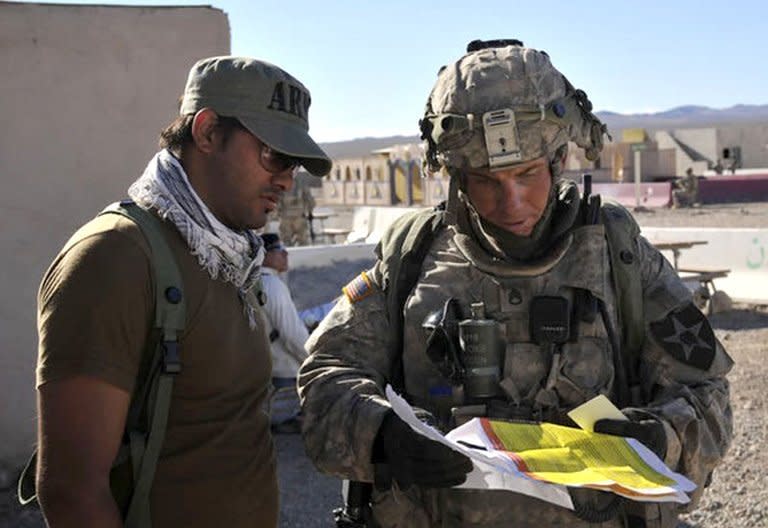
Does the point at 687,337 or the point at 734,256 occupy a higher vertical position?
the point at 687,337

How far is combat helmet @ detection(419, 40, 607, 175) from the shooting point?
7.61 feet

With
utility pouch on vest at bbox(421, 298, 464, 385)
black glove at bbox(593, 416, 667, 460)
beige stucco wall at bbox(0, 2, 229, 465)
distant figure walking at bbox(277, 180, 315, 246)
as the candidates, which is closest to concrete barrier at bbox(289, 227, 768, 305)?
beige stucco wall at bbox(0, 2, 229, 465)

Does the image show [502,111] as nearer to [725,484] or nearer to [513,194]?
[513,194]

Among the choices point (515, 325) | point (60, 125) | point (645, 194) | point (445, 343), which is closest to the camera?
point (445, 343)

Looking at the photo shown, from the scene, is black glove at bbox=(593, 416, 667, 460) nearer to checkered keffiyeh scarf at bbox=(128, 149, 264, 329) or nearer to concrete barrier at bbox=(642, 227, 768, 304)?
checkered keffiyeh scarf at bbox=(128, 149, 264, 329)

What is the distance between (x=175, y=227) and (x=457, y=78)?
2.91 feet

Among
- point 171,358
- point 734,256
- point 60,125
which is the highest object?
point 60,125

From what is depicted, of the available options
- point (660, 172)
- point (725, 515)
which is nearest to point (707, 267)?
point (725, 515)

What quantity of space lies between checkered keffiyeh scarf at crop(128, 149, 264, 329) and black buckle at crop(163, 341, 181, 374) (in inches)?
9.0

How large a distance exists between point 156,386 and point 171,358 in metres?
0.07

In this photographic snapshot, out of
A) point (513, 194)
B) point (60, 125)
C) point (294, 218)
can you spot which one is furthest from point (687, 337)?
point (294, 218)

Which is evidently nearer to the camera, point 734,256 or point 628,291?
point 628,291

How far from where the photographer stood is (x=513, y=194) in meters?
2.35

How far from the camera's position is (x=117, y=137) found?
215 inches
